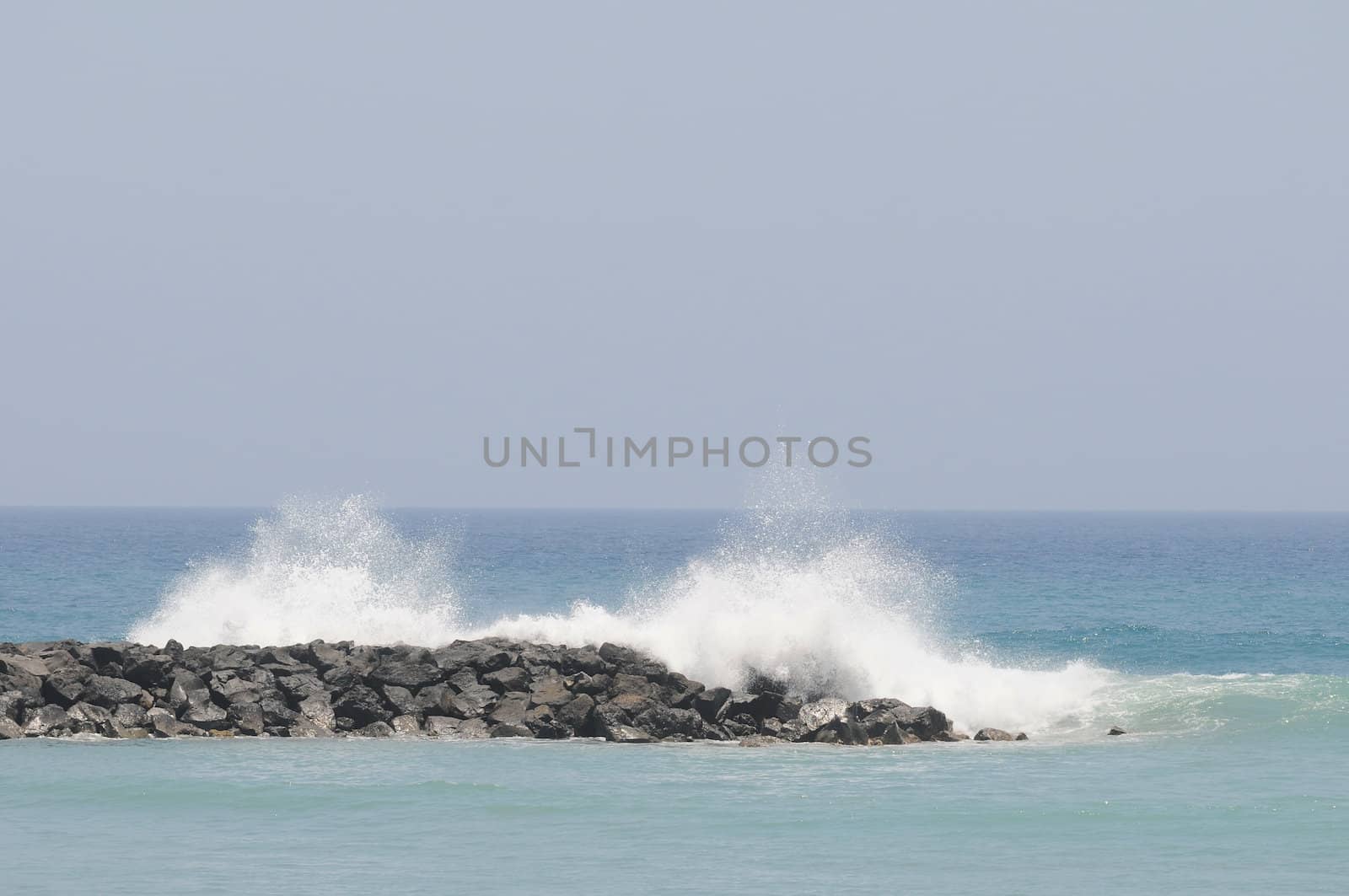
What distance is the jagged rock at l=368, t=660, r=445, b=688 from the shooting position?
24.3m

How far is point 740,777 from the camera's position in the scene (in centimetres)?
1972

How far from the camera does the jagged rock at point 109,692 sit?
77.2 ft

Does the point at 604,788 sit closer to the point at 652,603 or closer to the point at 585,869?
the point at 585,869

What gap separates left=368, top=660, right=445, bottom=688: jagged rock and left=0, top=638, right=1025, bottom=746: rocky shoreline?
0.07ft

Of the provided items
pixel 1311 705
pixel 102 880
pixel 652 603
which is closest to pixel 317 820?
pixel 102 880

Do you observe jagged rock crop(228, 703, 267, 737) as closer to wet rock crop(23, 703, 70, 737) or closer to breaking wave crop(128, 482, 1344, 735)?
wet rock crop(23, 703, 70, 737)

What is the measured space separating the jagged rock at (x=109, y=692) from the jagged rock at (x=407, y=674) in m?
3.48

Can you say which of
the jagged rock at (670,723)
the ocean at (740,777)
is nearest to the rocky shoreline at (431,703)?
the jagged rock at (670,723)

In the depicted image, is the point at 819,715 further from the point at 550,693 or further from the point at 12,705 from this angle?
the point at 12,705

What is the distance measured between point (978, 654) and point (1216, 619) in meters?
14.8

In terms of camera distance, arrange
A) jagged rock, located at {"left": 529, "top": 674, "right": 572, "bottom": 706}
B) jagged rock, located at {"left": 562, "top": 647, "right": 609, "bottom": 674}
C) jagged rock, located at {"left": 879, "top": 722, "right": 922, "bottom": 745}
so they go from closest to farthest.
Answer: jagged rock, located at {"left": 879, "top": 722, "right": 922, "bottom": 745}
jagged rock, located at {"left": 529, "top": 674, "right": 572, "bottom": 706}
jagged rock, located at {"left": 562, "top": 647, "right": 609, "bottom": 674}

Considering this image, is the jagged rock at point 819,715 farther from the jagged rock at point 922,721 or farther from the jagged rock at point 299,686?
the jagged rock at point 299,686

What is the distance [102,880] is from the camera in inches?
571

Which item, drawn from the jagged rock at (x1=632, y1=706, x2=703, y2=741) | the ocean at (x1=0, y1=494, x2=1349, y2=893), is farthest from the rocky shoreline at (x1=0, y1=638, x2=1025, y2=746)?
the ocean at (x1=0, y1=494, x2=1349, y2=893)
